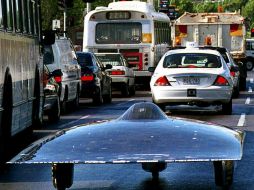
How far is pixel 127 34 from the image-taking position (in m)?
45.6

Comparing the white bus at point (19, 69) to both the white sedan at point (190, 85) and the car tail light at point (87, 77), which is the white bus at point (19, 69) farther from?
the car tail light at point (87, 77)

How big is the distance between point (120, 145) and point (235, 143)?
1111 millimetres

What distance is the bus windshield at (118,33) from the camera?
45.4m

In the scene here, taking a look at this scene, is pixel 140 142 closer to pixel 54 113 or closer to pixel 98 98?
pixel 54 113

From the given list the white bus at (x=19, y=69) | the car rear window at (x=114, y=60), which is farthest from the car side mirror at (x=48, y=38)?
the car rear window at (x=114, y=60)

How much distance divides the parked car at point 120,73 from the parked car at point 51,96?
1397cm

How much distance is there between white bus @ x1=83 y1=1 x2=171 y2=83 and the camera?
45.2 m

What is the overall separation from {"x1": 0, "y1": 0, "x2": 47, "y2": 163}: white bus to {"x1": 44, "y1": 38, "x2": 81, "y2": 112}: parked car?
6.50m

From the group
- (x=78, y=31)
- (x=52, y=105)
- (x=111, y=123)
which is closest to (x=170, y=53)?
(x=52, y=105)

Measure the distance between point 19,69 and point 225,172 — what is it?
603 cm

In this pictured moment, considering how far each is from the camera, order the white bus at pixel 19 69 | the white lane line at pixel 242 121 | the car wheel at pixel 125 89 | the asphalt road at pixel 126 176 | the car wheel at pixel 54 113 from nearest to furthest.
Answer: the asphalt road at pixel 126 176 < the white bus at pixel 19 69 < the white lane line at pixel 242 121 < the car wheel at pixel 54 113 < the car wheel at pixel 125 89

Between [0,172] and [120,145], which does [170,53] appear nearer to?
[0,172]

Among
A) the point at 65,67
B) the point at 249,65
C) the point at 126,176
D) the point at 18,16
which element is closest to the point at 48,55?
the point at 65,67

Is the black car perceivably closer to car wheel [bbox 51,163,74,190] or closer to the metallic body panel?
the metallic body panel
